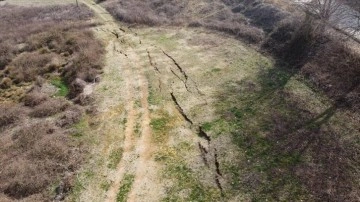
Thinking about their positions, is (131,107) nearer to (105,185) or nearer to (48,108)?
(48,108)

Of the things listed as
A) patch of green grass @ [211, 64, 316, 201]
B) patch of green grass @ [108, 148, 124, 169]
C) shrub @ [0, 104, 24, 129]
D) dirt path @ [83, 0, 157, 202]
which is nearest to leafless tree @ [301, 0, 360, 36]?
patch of green grass @ [211, 64, 316, 201]

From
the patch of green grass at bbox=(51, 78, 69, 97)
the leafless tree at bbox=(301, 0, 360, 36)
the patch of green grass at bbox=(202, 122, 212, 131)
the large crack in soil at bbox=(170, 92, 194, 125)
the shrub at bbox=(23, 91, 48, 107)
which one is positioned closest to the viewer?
the patch of green grass at bbox=(202, 122, 212, 131)

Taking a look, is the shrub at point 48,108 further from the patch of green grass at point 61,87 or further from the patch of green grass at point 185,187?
the patch of green grass at point 185,187

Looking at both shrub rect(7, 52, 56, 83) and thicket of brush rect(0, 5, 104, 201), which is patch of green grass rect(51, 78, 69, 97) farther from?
shrub rect(7, 52, 56, 83)

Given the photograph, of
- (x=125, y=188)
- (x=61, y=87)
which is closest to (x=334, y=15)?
(x=61, y=87)

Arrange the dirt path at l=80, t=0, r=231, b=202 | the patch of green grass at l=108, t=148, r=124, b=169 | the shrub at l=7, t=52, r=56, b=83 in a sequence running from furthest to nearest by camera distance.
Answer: the shrub at l=7, t=52, r=56, b=83 < the patch of green grass at l=108, t=148, r=124, b=169 < the dirt path at l=80, t=0, r=231, b=202

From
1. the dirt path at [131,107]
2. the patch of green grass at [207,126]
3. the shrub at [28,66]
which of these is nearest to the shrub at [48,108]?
the dirt path at [131,107]

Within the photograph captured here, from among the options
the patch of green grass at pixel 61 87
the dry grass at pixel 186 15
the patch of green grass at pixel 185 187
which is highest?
the dry grass at pixel 186 15
